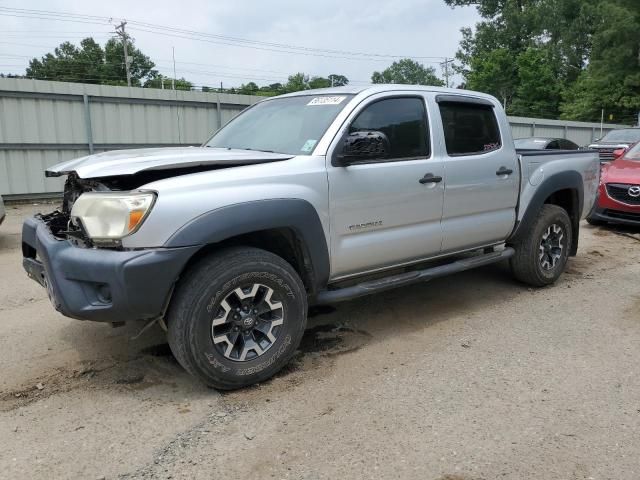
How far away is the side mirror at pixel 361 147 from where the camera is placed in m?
3.64

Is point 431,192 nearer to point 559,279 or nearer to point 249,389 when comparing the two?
point 249,389

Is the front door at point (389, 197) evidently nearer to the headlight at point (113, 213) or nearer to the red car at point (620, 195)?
the headlight at point (113, 213)

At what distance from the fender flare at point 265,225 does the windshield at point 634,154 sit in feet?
25.8

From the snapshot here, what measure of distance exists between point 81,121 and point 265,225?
10419 millimetres

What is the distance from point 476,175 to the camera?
466 centimetres

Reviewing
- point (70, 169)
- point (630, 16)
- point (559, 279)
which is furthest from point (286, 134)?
point (630, 16)

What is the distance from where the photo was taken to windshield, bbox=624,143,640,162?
9.35m

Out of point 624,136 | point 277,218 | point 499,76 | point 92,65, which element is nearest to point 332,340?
point 277,218

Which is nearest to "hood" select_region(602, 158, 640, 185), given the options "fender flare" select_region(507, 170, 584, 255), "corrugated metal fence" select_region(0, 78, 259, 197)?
"fender flare" select_region(507, 170, 584, 255)

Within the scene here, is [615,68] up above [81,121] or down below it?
above

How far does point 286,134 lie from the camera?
4082 millimetres

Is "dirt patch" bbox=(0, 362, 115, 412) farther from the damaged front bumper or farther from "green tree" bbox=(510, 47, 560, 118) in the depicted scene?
"green tree" bbox=(510, 47, 560, 118)

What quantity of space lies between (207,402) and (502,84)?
4572cm

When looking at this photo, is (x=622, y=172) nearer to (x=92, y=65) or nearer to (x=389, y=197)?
(x=389, y=197)
